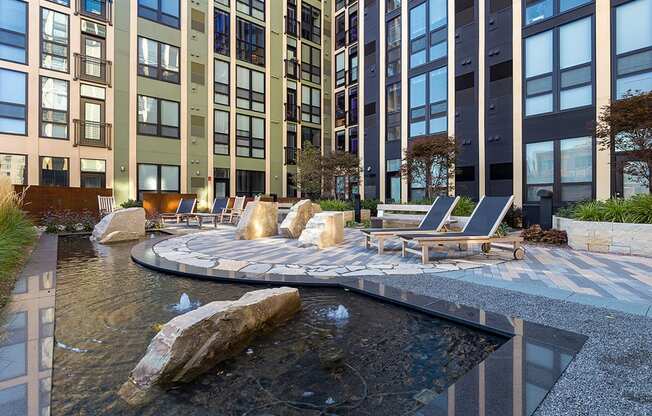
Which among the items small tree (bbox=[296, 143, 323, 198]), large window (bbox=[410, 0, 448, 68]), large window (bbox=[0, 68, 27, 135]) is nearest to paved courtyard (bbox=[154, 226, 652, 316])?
small tree (bbox=[296, 143, 323, 198])

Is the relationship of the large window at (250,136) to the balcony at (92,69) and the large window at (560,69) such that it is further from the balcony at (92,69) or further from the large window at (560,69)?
the large window at (560,69)

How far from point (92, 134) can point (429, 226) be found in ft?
57.5

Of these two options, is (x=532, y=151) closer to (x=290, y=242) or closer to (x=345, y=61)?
(x=290, y=242)

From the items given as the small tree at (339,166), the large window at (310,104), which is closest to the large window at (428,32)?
the small tree at (339,166)

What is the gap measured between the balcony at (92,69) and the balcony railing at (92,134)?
2.10 m

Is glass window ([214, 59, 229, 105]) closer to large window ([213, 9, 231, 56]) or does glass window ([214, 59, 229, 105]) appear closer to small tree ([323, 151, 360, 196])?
large window ([213, 9, 231, 56])

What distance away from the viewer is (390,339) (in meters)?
3.03

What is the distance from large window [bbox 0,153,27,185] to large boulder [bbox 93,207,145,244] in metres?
9.90

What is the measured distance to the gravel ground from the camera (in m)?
1.94

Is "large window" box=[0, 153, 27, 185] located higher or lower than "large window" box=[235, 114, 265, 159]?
lower

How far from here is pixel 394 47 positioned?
1945 cm

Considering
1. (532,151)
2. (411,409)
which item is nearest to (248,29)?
(532,151)

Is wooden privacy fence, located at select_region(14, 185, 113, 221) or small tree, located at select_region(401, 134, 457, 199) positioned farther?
wooden privacy fence, located at select_region(14, 185, 113, 221)

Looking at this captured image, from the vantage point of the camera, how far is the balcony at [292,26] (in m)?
26.0
